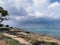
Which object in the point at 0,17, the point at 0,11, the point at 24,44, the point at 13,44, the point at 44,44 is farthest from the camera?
the point at 0,17

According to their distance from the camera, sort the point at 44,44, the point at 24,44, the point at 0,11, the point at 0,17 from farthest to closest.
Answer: the point at 0,17 → the point at 0,11 → the point at 44,44 → the point at 24,44

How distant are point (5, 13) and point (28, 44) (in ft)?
146

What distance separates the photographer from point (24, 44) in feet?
113

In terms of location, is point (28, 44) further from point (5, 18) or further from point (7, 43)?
point (5, 18)

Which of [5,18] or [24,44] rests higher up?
[5,18]

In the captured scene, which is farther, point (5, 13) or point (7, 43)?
point (5, 13)

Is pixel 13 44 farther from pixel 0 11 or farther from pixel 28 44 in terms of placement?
pixel 0 11

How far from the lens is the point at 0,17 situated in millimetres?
79375

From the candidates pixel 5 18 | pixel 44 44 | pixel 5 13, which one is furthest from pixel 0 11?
pixel 44 44

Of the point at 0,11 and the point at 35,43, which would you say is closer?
the point at 35,43

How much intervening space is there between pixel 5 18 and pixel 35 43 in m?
48.7

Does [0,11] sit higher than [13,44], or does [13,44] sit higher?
[0,11]

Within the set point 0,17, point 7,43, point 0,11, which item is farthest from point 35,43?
point 0,17

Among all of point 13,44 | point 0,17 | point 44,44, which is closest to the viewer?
point 13,44
